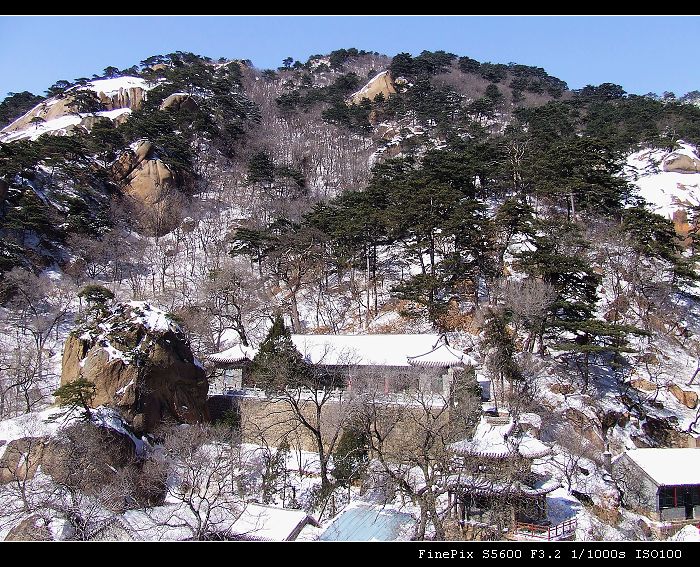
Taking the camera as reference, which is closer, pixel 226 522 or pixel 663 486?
pixel 226 522

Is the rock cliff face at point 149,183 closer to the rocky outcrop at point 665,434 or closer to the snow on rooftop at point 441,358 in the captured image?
the snow on rooftop at point 441,358

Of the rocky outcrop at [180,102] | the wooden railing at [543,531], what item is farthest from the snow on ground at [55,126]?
the wooden railing at [543,531]

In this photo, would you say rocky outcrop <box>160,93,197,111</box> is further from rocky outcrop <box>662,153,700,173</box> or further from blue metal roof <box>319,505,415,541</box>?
blue metal roof <box>319,505,415,541</box>

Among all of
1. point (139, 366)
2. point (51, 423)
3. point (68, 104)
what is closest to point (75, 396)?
point (51, 423)

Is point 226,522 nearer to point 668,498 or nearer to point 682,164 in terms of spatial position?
point 668,498

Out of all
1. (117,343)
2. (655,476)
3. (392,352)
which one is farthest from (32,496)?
(655,476)

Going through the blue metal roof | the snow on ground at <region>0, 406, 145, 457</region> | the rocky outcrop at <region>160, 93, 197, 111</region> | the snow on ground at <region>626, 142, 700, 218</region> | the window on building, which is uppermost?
the rocky outcrop at <region>160, 93, 197, 111</region>

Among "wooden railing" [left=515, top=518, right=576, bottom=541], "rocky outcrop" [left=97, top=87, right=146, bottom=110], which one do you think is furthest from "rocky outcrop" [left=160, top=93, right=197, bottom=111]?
"wooden railing" [left=515, top=518, right=576, bottom=541]
